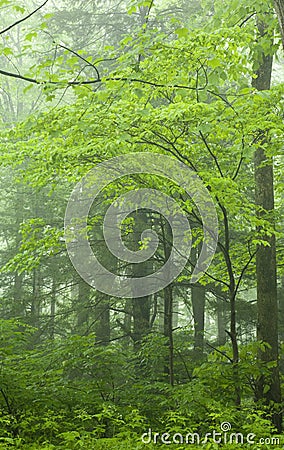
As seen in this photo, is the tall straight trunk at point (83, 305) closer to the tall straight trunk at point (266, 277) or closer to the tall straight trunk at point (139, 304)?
the tall straight trunk at point (139, 304)

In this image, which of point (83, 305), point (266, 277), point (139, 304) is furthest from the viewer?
point (139, 304)

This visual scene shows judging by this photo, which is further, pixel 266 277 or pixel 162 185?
pixel 266 277

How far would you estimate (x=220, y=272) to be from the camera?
7957 mm

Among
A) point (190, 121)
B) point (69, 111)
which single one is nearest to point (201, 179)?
point (190, 121)

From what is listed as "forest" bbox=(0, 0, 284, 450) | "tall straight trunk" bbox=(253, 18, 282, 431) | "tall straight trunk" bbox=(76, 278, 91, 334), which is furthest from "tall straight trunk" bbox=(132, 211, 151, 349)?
"tall straight trunk" bbox=(253, 18, 282, 431)

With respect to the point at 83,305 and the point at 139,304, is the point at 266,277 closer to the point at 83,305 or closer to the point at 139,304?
the point at 139,304

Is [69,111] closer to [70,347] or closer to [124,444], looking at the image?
[70,347]

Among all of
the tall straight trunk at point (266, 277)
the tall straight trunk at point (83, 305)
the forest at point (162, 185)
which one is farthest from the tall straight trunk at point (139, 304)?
the tall straight trunk at point (266, 277)

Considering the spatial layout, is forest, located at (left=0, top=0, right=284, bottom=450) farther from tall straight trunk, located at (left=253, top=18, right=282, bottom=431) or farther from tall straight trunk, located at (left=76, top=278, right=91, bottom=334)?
tall straight trunk, located at (left=76, top=278, right=91, bottom=334)

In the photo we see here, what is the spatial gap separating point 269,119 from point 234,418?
337 centimetres

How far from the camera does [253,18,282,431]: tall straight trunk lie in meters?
6.15

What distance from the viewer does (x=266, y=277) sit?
662 cm

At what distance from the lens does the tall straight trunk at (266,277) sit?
615 centimetres

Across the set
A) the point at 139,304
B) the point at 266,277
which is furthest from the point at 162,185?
the point at 139,304
